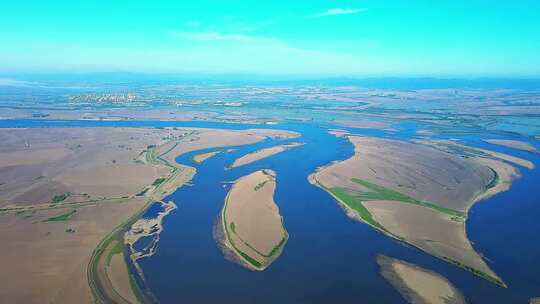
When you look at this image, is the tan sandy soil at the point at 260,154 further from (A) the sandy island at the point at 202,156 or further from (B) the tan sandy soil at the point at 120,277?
(B) the tan sandy soil at the point at 120,277

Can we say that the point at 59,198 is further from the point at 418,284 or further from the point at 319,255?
the point at 418,284

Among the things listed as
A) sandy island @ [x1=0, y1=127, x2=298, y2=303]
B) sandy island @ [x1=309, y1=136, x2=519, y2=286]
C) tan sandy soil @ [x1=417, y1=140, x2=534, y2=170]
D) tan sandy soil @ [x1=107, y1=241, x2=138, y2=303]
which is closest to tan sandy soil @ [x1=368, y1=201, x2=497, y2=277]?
sandy island @ [x1=309, y1=136, x2=519, y2=286]

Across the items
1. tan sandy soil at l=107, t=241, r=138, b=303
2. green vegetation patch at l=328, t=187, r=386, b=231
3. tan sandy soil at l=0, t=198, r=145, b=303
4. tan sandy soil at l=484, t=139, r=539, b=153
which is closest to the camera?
tan sandy soil at l=107, t=241, r=138, b=303

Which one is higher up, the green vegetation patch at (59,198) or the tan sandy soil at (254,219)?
the tan sandy soil at (254,219)

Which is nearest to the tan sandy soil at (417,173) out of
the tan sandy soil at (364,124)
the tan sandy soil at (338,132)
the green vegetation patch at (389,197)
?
the green vegetation patch at (389,197)

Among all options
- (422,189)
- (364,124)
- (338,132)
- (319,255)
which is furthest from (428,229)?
(364,124)

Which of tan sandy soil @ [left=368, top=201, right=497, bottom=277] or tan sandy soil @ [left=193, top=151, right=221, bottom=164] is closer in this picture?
tan sandy soil @ [left=368, top=201, right=497, bottom=277]

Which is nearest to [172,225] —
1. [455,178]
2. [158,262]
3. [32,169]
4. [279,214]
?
[158,262]

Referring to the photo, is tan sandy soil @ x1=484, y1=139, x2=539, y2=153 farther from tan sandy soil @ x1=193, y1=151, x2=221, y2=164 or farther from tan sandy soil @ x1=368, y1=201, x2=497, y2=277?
tan sandy soil @ x1=193, y1=151, x2=221, y2=164
